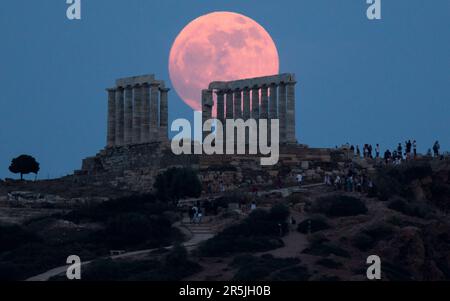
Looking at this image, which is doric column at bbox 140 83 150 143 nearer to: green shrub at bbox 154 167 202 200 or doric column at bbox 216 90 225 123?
doric column at bbox 216 90 225 123

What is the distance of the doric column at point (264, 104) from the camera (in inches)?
3472

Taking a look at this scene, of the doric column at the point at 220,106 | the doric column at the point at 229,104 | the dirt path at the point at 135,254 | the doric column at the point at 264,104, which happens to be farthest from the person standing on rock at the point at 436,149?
the dirt path at the point at 135,254

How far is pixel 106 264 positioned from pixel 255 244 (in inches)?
300

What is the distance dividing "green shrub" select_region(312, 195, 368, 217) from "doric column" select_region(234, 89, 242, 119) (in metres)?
19.8

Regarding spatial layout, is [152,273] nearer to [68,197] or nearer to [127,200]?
[127,200]

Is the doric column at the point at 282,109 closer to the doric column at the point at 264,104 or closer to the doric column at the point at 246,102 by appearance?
the doric column at the point at 264,104

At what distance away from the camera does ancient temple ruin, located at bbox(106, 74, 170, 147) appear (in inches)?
3465

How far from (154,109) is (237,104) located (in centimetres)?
539

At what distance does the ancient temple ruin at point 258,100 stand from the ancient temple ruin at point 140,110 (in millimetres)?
2807

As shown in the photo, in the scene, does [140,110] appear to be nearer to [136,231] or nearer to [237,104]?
[237,104]

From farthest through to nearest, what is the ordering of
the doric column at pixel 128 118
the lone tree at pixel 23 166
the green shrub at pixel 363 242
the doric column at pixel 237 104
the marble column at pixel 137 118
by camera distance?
the lone tree at pixel 23 166 < the doric column at pixel 128 118 < the doric column at pixel 237 104 < the marble column at pixel 137 118 < the green shrub at pixel 363 242

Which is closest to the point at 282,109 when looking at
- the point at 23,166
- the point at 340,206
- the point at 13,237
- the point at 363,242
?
Answer: the point at 23,166

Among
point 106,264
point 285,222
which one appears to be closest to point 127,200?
point 285,222

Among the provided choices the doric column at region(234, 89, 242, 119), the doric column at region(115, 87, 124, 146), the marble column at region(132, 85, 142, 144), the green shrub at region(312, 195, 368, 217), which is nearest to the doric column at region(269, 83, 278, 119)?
the doric column at region(234, 89, 242, 119)
